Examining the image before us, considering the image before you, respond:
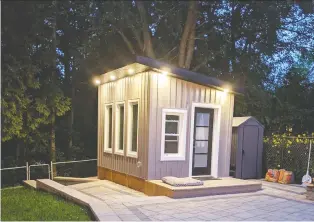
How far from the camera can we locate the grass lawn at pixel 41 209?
4.21m

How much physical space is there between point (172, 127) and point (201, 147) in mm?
978

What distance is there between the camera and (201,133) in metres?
6.86

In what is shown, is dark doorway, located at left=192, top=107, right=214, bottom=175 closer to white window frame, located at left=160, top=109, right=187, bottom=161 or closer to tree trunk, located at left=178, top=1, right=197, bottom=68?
white window frame, located at left=160, top=109, right=187, bottom=161

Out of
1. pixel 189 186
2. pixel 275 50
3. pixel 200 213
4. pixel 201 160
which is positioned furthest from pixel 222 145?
pixel 275 50

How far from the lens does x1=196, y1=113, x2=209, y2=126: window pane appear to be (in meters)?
6.77

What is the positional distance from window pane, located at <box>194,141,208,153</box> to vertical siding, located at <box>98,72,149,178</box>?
136 cm

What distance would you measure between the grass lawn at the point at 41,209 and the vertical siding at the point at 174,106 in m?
1.89

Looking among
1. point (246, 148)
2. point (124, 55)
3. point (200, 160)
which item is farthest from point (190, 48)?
point (200, 160)

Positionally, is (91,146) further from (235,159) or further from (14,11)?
(235,159)

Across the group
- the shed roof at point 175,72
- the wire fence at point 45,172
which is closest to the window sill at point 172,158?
the shed roof at point 175,72

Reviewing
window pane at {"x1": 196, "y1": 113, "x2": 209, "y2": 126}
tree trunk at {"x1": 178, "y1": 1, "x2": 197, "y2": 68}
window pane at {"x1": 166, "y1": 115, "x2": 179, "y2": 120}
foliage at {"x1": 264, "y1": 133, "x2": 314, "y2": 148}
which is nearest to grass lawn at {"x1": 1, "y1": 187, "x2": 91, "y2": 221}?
window pane at {"x1": 166, "y1": 115, "x2": 179, "y2": 120}

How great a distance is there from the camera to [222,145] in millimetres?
7043

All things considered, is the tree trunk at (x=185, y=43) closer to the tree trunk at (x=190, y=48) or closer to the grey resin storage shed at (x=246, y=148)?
the tree trunk at (x=190, y=48)

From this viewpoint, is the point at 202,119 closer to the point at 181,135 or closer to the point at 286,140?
the point at 181,135
